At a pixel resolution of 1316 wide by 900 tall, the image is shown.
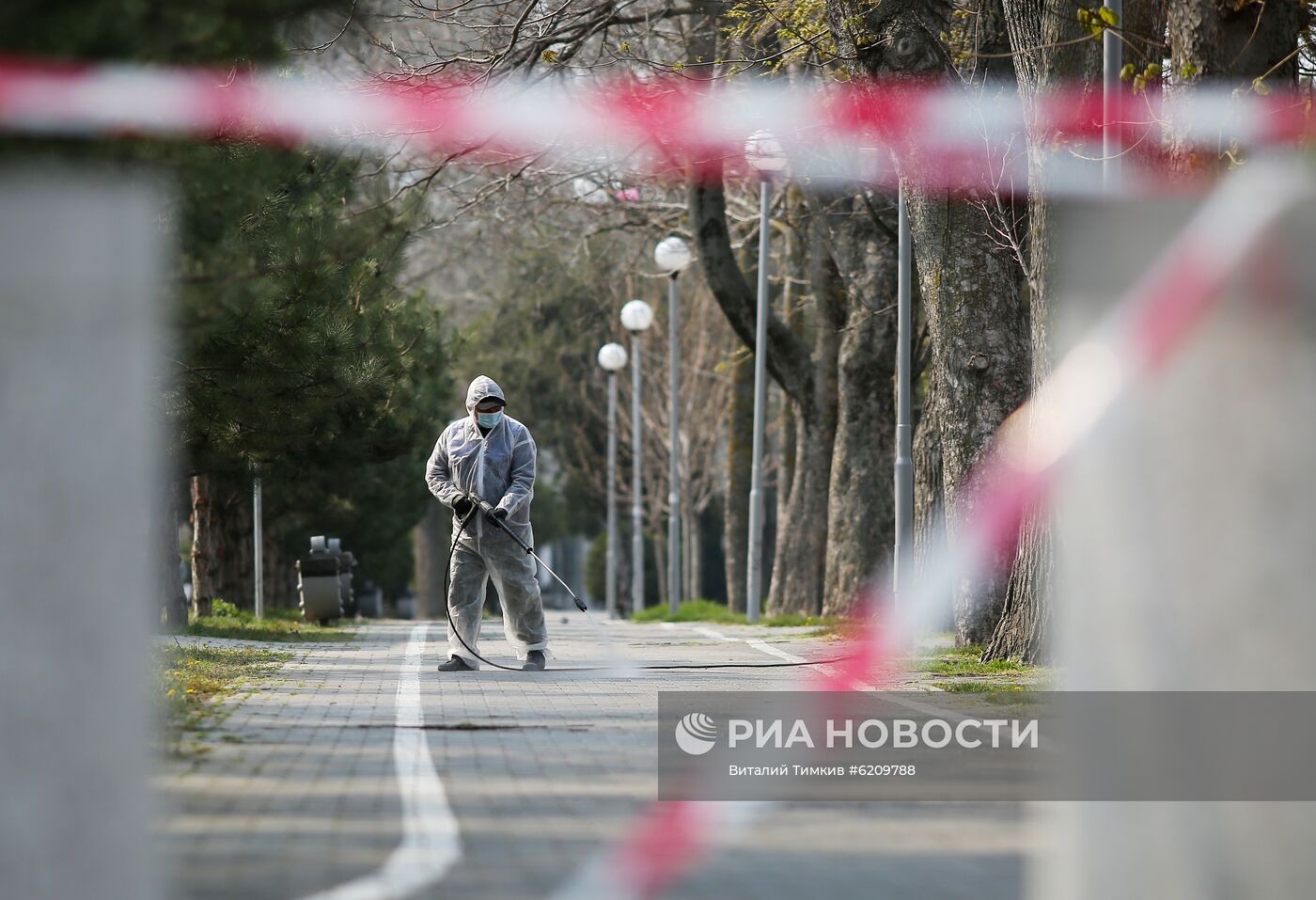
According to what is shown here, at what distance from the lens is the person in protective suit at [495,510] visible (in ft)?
46.5

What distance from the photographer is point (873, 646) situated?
225 inches

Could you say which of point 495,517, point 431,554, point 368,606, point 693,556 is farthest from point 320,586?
point 693,556

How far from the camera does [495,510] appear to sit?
14047 millimetres

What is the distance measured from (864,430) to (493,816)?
15450mm

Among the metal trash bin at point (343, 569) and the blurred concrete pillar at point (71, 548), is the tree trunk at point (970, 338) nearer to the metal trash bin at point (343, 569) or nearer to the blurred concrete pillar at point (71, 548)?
the blurred concrete pillar at point (71, 548)

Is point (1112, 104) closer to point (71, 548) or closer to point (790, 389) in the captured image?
point (71, 548)

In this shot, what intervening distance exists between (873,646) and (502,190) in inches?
693

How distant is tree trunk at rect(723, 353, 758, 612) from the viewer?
31.5 m

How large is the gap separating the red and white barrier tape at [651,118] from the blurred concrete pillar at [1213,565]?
301 cm

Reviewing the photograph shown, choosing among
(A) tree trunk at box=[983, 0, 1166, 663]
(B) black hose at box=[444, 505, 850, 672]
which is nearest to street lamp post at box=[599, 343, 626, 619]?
(B) black hose at box=[444, 505, 850, 672]

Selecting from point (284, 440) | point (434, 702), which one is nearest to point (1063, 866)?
point (434, 702)

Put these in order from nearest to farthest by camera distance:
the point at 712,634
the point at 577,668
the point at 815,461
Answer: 1. the point at 577,668
2. the point at 712,634
3. the point at 815,461

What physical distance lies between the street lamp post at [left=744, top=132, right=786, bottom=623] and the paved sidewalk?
1052 centimetres

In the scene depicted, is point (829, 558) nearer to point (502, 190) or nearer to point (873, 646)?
point (502, 190)
